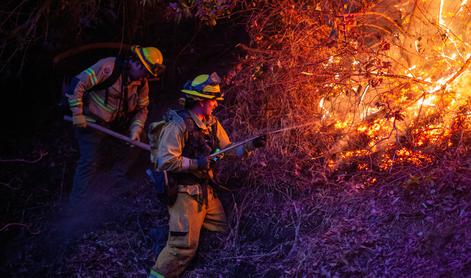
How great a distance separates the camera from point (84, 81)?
594 centimetres

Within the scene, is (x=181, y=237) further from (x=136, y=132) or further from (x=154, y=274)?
(x=136, y=132)

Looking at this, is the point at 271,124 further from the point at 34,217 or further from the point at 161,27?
the point at 34,217

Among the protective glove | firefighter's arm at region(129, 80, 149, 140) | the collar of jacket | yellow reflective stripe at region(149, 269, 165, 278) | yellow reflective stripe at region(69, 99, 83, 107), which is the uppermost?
the collar of jacket

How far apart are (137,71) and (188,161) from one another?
5.15 ft

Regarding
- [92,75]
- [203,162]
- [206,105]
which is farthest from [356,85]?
[92,75]

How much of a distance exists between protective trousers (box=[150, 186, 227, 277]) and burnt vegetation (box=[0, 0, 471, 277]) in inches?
13.3

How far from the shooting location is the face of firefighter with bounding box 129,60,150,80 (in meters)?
5.96

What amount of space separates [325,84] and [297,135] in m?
0.72

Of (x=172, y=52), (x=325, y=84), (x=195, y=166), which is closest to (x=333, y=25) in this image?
(x=325, y=84)

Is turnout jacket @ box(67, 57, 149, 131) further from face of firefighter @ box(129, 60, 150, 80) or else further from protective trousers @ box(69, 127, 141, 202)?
protective trousers @ box(69, 127, 141, 202)

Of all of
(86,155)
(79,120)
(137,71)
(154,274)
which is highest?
(137,71)

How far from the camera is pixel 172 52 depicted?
817 cm

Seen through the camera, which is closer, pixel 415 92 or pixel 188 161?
pixel 188 161

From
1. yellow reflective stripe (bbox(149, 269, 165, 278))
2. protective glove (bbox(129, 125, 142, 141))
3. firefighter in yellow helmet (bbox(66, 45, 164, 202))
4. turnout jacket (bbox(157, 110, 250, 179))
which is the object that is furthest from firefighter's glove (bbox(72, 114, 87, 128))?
yellow reflective stripe (bbox(149, 269, 165, 278))
